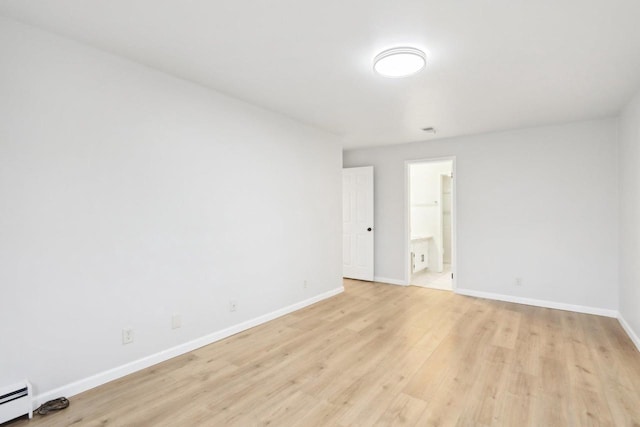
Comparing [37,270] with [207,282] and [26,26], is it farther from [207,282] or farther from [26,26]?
[26,26]

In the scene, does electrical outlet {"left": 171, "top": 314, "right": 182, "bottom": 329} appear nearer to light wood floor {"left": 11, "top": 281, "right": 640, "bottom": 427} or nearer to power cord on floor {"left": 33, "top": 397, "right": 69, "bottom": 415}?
light wood floor {"left": 11, "top": 281, "right": 640, "bottom": 427}

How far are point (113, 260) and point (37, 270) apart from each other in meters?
0.44

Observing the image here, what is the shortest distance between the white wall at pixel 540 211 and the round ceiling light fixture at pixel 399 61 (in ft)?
9.35

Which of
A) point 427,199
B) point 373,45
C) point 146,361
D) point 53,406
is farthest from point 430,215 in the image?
point 53,406

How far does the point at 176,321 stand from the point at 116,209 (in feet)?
3.62

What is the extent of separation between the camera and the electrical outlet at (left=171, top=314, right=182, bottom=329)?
281 cm

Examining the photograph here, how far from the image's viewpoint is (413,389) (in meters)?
2.32

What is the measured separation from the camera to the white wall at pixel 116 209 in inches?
79.4

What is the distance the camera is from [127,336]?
250cm

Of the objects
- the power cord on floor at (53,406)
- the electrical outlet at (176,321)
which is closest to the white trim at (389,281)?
the electrical outlet at (176,321)

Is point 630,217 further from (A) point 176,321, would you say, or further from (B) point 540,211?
(A) point 176,321

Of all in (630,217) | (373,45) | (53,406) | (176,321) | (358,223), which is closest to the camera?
(53,406)

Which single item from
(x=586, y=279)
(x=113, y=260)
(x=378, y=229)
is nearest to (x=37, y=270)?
(x=113, y=260)

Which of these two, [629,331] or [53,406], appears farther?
[629,331]
